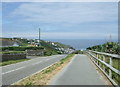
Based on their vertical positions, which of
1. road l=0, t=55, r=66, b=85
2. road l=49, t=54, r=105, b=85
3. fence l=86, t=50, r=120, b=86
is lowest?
road l=0, t=55, r=66, b=85

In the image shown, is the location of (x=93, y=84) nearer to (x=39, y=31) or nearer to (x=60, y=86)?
(x=60, y=86)

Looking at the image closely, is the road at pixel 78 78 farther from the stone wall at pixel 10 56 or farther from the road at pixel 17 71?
the stone wall at pixel 10 56

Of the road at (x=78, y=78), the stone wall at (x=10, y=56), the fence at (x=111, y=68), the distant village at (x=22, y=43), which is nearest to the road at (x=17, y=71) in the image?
the road at (x=78, y=78)

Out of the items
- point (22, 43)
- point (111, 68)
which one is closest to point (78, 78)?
point (111, 68)

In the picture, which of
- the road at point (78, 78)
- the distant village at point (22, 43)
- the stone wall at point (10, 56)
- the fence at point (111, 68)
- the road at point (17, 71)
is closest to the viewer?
the fence at point (111, 68)

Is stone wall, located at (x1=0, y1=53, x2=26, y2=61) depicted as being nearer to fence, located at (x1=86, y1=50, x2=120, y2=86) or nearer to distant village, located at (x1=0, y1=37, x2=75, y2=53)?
fence, located at (x1=86, y1=50, x2=120, y2=86)

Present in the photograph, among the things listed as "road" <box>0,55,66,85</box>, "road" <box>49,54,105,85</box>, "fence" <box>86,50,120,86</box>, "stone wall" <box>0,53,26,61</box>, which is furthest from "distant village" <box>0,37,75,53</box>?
"fence" <box>86,50,120,86</box>

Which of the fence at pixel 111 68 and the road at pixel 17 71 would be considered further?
the road at pixel 17 71

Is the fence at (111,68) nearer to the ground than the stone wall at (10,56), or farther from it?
farther from it

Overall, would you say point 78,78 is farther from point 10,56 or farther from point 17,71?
point 10,56

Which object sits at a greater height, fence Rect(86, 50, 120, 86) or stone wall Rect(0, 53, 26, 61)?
fence Rect(86, 50, 120, 86)

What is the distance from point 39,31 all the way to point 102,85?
93630mm

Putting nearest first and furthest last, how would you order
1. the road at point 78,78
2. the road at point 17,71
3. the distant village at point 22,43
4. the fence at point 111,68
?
the fence at point 111,68, the road at point 78,78, the road at point 17,71, the distant village at point 22,43

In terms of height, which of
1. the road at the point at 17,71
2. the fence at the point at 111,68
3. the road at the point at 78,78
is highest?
the fence at the point at 111,68
